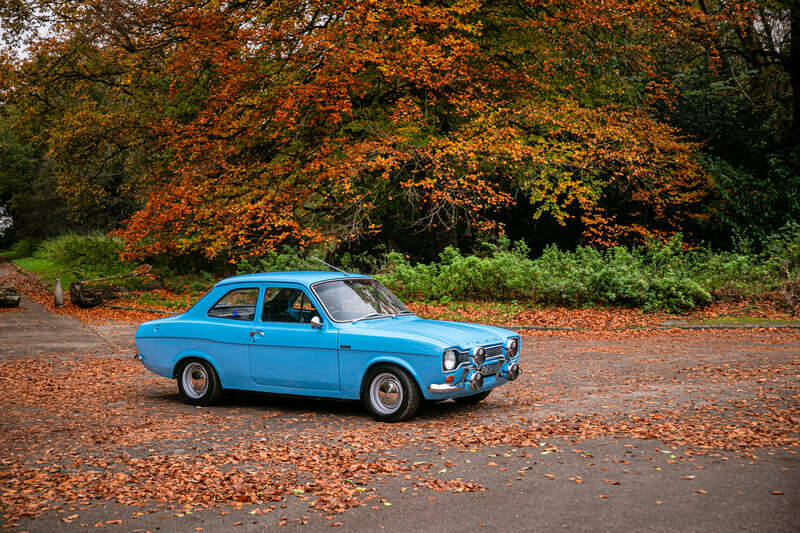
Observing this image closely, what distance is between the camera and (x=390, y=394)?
8180 millimetres

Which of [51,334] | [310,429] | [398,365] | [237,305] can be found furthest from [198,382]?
[51,334]

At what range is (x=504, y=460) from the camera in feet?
21.4

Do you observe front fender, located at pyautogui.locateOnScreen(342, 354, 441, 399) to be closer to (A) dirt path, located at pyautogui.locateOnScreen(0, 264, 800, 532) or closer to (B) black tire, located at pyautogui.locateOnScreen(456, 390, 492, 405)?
(A) dirt path, located at pyautogui.locateOnScreen(0, 264, 800, 532)

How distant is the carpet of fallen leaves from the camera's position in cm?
587

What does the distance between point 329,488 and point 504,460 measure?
1.67 m

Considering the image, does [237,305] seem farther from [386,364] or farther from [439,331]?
[439,331]

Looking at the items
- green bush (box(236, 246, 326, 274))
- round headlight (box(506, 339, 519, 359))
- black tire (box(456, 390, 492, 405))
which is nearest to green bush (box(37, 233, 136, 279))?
green bush (box(236, 246, 326, 274))

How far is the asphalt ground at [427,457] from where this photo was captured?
512 cm

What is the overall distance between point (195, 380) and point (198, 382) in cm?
6

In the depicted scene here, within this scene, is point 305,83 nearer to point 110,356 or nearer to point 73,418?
point 110,356

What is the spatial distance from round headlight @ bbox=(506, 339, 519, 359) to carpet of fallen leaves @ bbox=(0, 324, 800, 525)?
0.66m

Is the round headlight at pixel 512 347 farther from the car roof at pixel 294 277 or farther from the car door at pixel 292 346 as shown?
the car roof at pixel 294 277

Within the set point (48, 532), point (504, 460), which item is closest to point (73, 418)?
point (48, 532)

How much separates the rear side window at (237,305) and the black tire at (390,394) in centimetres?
191
